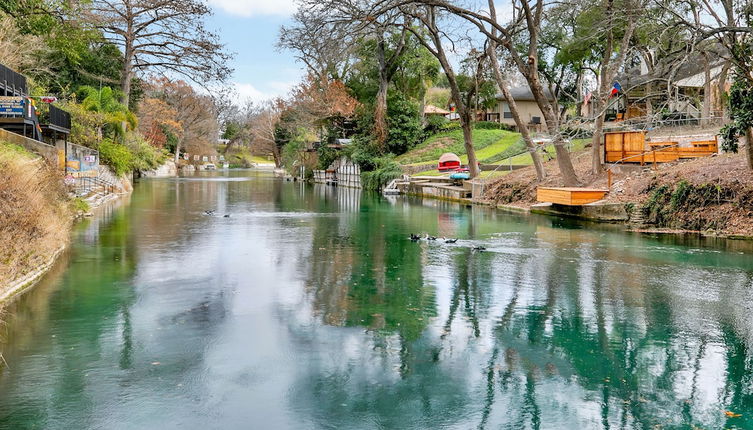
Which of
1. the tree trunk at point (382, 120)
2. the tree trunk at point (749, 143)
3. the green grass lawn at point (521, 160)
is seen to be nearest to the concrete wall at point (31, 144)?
the green grass lawn at point (521, 160)

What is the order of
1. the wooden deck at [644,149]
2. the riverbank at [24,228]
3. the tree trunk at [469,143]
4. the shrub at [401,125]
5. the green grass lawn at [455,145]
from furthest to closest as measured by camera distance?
the shrub at [401,125]
the green grass lawn at [455,145]
the tree trunk at [469,143]
the wooden deck at [644,149]
the riverbank at [24,228]

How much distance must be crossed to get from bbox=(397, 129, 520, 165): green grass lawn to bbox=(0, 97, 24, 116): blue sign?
98.6ft

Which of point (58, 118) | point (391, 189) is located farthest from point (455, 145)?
point (58, 118)

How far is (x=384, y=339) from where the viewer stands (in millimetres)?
8883

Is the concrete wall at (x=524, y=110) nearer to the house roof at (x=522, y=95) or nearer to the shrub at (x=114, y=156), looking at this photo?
the house roof at (x=522, y=95)

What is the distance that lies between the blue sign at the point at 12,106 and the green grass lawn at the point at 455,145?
1183 inches

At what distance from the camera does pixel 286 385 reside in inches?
283

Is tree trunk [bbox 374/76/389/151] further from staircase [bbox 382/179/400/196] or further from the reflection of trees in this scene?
the reflection of trees

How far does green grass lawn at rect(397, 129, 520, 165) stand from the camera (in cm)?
5081

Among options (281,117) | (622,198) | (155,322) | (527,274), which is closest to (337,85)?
(281,117)

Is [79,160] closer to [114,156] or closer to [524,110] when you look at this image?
[114,156]

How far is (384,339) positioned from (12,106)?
2111 centimetres

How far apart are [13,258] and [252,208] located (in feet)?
64.8

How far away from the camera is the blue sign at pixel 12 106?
2427 cm
